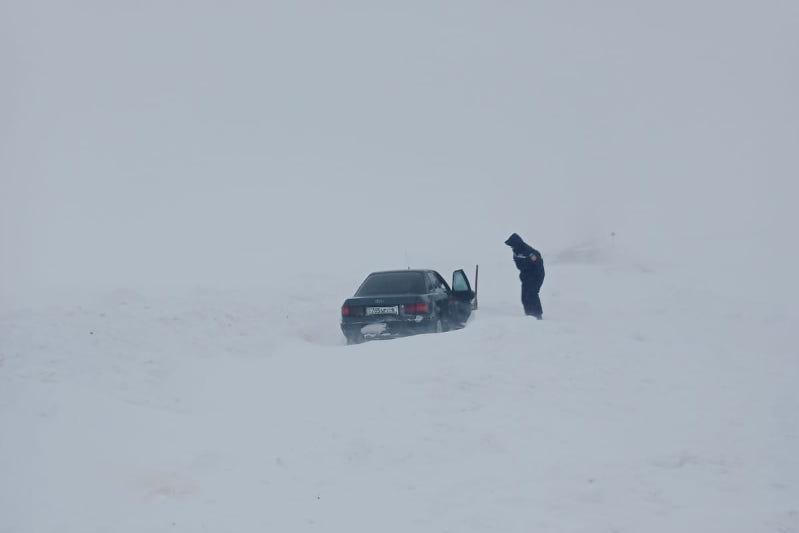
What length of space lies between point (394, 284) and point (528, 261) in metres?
2.77

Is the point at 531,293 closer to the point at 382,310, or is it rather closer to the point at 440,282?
the point at 440,282

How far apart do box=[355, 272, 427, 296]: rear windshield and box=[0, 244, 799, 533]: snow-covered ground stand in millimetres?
1592

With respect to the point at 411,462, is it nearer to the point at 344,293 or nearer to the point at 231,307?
the point at 231,307

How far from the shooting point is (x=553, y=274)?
21969 millimetres

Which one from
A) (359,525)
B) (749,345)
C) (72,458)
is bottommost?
(749,345)

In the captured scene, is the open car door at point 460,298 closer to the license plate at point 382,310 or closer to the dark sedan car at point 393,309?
the dark sedan car at point 393,309

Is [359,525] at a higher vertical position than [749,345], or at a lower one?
higher

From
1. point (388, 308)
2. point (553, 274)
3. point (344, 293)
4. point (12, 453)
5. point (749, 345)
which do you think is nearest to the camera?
point (12, 453)

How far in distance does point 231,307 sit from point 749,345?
32.6 ft

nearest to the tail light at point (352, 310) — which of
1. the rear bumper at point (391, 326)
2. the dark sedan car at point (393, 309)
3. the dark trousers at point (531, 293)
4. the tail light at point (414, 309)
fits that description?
the dark sedan car at point (393, 309)

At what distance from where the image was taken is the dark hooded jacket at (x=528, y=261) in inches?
532

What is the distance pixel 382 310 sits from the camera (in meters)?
11.6

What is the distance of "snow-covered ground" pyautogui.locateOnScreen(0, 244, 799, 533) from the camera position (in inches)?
217

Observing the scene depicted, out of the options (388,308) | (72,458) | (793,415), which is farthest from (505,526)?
(388,308)
